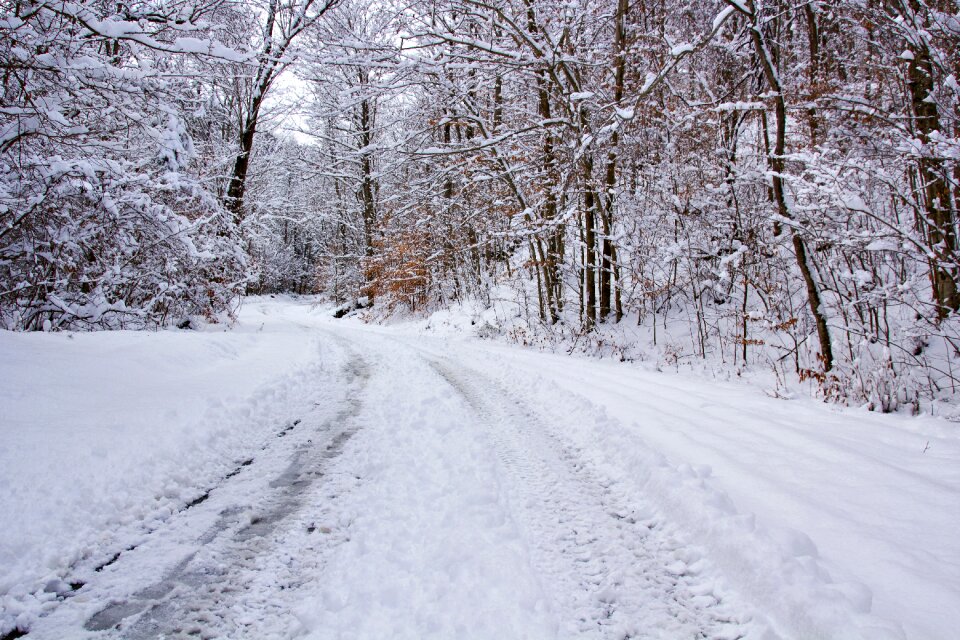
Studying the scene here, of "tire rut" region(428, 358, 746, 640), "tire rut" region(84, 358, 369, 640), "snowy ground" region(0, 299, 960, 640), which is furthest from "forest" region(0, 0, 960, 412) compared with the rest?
"tire rut" region(84, 358, 369, 640)

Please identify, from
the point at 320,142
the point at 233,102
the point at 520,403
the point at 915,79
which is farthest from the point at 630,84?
the point at 320,142

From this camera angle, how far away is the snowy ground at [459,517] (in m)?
2.06

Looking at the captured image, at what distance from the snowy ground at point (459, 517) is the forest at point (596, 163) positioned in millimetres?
1952

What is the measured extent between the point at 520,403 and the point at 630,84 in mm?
8263

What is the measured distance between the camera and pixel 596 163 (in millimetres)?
10766

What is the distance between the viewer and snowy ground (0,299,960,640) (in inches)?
81.1

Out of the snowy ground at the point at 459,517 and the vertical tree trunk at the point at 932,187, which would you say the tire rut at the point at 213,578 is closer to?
the snowy ground at the point at 459,517

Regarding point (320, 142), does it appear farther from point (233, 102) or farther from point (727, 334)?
point (727, 334)

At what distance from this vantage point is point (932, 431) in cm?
401

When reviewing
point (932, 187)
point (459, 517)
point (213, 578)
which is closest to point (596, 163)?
point (932, 187)

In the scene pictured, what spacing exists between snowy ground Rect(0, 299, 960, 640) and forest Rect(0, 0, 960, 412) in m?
1.95

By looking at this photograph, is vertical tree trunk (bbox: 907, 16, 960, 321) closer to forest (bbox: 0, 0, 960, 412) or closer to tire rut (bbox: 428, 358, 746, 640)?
forest (bbox: 0, 0, 960, 412)

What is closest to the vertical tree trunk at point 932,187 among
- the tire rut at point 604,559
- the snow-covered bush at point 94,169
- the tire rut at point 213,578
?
the tire rut at point 604,559

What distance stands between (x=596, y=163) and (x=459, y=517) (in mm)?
9692
